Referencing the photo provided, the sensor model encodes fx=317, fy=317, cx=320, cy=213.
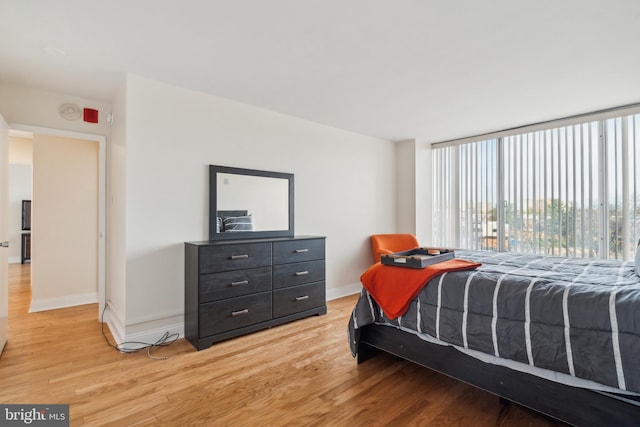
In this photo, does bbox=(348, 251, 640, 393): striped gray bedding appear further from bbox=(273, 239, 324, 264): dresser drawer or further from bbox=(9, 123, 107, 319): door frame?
bbox=(9, 123, 107, 319): door frame

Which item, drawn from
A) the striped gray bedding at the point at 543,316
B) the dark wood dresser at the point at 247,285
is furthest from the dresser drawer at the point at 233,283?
the striped gray bedding at the point at 543,316

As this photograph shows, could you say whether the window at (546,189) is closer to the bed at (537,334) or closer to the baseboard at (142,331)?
the bed at (537,334)

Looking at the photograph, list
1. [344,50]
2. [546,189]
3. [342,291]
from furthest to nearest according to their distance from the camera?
1. [342,291]
2. [546,189]
3. [344,50]

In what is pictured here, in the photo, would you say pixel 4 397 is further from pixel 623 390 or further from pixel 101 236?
pixel 623 390

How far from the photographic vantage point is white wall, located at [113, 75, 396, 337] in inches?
108

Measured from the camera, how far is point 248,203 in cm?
340

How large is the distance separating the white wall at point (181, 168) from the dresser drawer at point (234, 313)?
449 millimetres

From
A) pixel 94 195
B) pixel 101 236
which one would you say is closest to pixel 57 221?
pixel 94 195

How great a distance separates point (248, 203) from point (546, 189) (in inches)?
145

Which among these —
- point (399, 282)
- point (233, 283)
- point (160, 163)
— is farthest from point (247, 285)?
point (399, 282)

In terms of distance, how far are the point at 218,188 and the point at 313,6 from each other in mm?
1927

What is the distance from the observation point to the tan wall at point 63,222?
380 cm

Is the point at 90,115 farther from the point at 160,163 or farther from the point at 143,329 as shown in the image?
the point at 143,329

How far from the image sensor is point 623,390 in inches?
53.9
